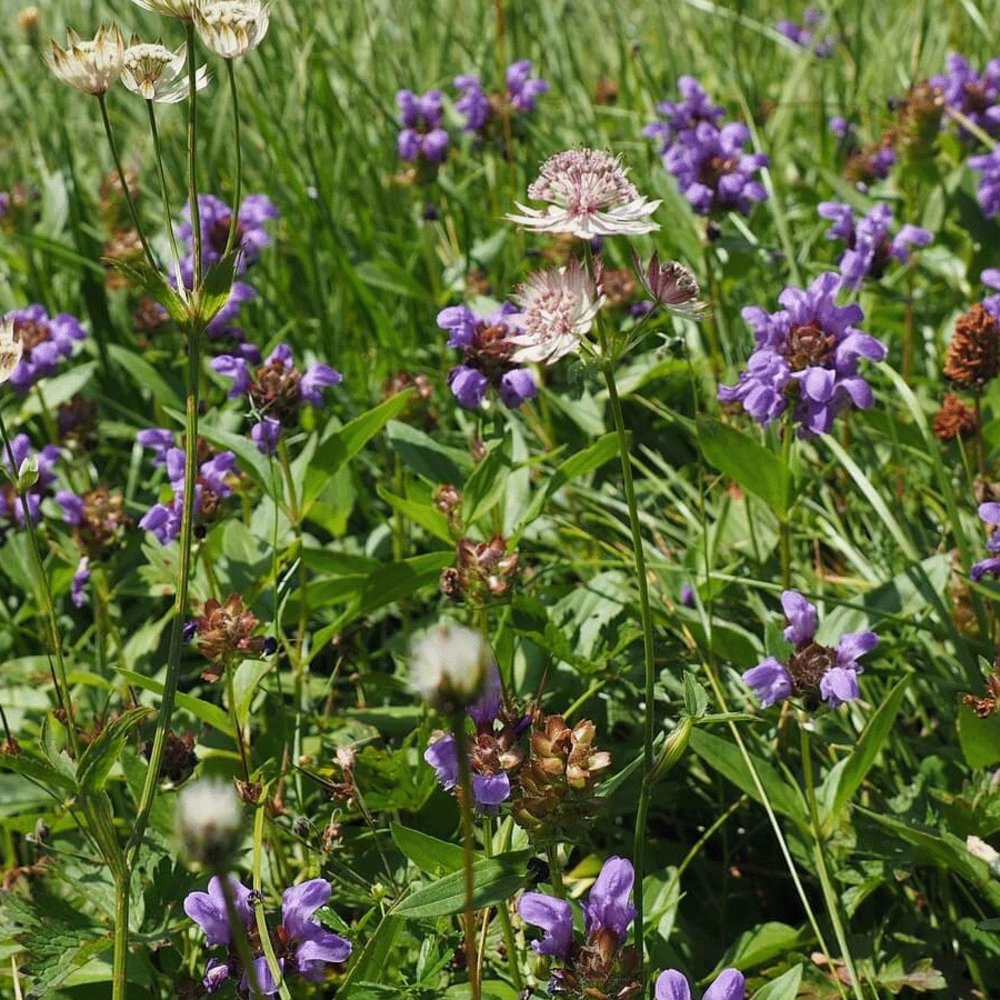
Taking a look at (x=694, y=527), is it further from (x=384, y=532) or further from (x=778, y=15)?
(x=778, y=15)

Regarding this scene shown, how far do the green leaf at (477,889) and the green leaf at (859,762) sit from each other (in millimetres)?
432

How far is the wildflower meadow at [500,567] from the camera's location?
103 cm

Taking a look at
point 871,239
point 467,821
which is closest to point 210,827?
point 467,821

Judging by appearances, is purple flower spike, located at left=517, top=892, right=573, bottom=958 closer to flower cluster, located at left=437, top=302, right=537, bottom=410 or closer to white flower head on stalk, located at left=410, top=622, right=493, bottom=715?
white flower head on stalk, located at left=410, top=622, right=493, bottom=715

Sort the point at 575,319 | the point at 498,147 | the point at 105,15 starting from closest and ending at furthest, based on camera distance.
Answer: the point at 575,319 < the point at 498,147 < the point at 105,15

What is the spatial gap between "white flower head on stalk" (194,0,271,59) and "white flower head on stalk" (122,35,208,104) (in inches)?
1.7

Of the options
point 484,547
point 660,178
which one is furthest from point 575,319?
point 660,178

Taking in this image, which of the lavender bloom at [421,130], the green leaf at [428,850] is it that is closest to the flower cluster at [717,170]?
the lavender bloom at [421,130]

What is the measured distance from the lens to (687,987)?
3.27ft

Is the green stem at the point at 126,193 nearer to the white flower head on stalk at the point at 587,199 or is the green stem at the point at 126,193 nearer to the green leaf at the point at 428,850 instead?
the white flower head on stalk at the point at 587,199

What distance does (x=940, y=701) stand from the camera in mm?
1507

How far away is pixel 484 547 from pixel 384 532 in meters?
0.52

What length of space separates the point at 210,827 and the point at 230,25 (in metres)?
0.71

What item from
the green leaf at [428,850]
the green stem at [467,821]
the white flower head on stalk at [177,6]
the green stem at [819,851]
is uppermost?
the white flower head on stalk at [177,6]
